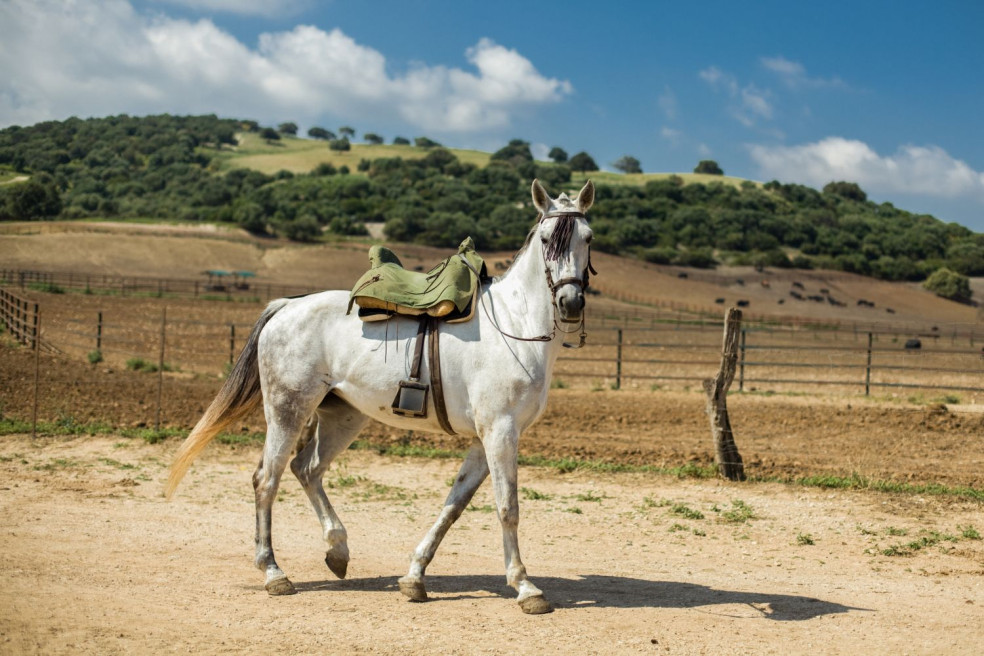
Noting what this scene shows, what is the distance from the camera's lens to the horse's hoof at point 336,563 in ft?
18.3

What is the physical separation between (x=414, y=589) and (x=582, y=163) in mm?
146045

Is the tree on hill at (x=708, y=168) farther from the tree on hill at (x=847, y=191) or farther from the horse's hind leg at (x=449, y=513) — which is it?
the horse's hind leg at (x=449, y=513)

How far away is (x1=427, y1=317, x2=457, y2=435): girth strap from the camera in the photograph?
5203 mm

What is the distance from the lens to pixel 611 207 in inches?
3750

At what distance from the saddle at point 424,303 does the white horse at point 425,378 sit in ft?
0.20

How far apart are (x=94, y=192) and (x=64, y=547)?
265ft

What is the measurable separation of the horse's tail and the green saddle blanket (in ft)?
2.82

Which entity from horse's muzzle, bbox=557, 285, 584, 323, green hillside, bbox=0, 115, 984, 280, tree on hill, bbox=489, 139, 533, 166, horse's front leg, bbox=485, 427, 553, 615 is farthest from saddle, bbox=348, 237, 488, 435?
tree on hill, bbox=489, 139, 533, 166

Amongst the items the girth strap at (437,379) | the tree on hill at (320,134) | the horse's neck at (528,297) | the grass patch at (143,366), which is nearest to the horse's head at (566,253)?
the horse's neck at (528,297)

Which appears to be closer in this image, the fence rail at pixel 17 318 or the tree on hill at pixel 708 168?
the fence rail at pixel 17 318

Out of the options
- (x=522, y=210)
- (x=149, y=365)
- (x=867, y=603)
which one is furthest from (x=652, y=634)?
(x=522, y=210)

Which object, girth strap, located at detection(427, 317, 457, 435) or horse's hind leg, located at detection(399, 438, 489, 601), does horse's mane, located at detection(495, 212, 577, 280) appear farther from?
horse's hind leg, located at detection(399, 438, 489, 601)

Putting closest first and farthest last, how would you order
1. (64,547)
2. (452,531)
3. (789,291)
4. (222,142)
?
1. (64,547)
2. (452,531)
3. (789,291)
4. (222,142)

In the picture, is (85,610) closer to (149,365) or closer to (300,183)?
(149,365)
